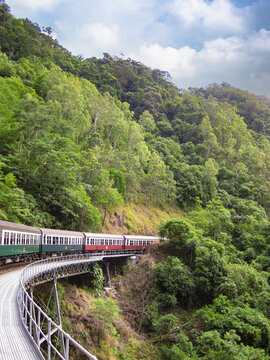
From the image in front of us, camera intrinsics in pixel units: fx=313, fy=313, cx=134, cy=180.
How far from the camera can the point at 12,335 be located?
7.24 m

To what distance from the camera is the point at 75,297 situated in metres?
21.2

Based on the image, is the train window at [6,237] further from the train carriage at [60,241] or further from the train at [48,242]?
the train carriage at [60,241]

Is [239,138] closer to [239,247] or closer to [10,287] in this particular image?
[239,247]

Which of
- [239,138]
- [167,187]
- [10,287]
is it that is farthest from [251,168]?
[10,287]

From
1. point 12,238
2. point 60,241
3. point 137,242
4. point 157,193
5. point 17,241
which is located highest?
point 157,193

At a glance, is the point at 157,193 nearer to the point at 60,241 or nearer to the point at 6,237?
the point at 60,241

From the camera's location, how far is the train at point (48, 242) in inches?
667

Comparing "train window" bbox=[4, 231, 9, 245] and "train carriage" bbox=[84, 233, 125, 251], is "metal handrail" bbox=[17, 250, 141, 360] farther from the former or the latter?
"train window" bbox=[4, 231, 9, 245]

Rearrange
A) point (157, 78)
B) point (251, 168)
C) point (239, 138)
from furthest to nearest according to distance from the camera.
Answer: point (157, 78) → point (239, 138) → point (251, 168)

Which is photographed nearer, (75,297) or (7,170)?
(75,297)

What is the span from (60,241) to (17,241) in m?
5.82

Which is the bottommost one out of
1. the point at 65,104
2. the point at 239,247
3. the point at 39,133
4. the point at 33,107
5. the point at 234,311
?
the point at 234,311

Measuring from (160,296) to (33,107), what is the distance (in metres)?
20.1

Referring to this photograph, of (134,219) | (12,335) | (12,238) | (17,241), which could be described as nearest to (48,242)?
(17,241)
